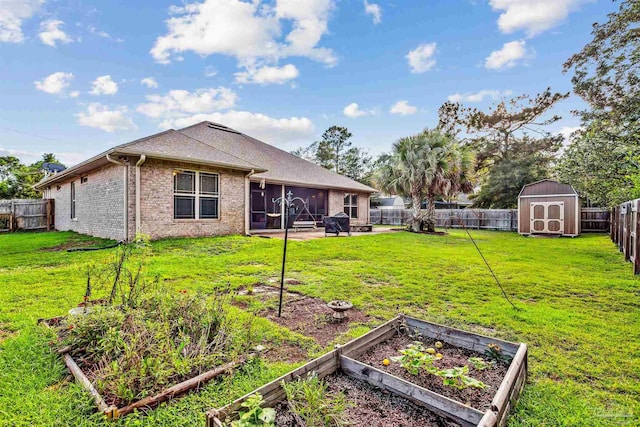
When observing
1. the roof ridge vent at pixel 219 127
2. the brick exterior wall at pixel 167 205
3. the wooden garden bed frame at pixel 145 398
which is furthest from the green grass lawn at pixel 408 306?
the roof ridge vent at pixel 219 127

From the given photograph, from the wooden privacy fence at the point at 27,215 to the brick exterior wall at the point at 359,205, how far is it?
13552 millimetres

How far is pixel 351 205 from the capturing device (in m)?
17.9

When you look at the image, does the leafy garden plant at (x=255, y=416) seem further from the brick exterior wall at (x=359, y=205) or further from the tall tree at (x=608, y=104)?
the brick exterior wall at (x=359, y=205)

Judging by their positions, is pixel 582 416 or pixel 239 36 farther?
pixel 239 36

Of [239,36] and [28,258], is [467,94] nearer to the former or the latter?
[239,36]

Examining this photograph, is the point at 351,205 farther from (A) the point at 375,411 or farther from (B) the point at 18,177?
(B) the point at 18,177

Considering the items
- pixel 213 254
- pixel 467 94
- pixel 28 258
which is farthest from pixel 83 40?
pixel 467 94

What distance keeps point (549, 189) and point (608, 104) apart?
5.54 m

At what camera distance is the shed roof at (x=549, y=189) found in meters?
14.3

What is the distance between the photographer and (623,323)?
3.32m

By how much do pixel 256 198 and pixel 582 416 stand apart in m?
14.4

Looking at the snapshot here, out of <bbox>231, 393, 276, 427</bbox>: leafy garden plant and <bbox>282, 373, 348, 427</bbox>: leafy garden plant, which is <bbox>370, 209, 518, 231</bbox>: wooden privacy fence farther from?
<bbox>231, 393, 276, 427</bbox>: leafy garden plant

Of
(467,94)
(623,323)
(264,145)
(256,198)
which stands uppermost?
(467,94)

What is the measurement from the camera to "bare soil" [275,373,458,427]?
169cm
